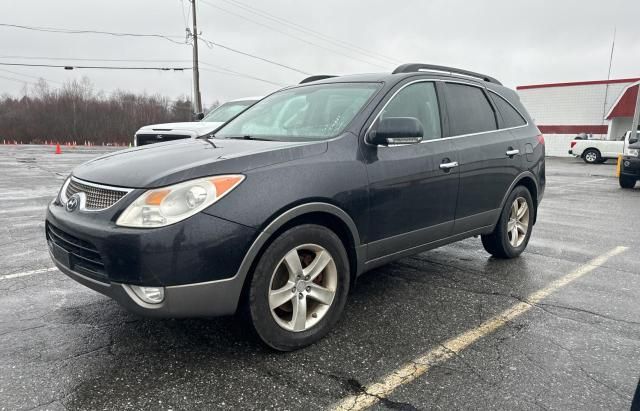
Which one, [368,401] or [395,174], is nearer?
[368,401]

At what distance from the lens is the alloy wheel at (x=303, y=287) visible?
2793 millimetres

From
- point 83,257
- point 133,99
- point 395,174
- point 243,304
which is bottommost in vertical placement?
point 243,304

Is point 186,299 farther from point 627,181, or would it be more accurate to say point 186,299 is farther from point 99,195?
point 627,181

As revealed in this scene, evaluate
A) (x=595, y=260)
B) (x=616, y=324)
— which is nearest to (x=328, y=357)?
(x=616, y=324)

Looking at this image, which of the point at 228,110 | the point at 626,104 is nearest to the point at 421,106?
the point at 228,110

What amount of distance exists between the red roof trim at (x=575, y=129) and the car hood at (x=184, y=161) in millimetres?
36079

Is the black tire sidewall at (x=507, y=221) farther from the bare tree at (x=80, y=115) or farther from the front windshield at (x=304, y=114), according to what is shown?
the bare tree at (x=80, y=115)

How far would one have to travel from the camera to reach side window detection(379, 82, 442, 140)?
359cm

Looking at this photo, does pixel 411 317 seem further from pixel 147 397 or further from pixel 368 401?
pixel 147 397

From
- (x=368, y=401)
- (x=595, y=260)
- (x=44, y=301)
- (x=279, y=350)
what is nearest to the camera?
(x=368, y=401)

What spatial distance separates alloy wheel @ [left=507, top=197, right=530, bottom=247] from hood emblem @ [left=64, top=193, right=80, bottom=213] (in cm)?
398

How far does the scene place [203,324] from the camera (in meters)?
3.26

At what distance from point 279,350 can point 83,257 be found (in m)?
1.24

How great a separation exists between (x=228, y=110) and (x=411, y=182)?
681 centimetres
